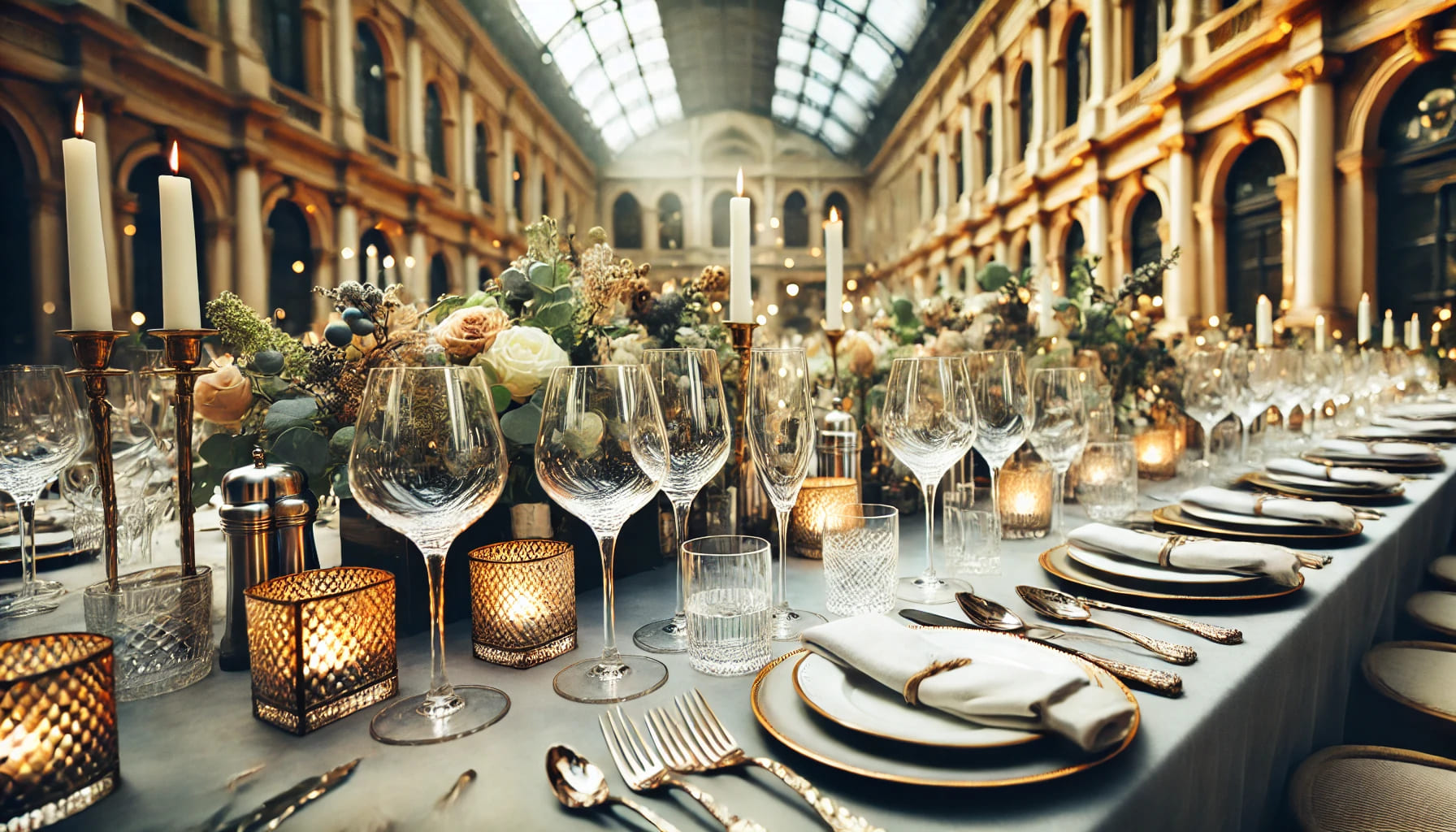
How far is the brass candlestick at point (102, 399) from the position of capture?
24.6 inches

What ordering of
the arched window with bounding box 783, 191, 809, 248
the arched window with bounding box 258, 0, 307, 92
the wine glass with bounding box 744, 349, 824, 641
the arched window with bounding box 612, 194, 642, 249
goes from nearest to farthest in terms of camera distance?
the wine glass with bounding box 744, 349, 824, 641, the arched window with bounding box 258, 0, 307, 92, the arched window with bounding box 612, 194, 642, 249, the arched window with bounding box 783, 191, 809, 248

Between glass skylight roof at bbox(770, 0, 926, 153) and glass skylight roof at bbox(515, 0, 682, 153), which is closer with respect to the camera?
glass skylight roof at bbox(515, 0, 682, 153)

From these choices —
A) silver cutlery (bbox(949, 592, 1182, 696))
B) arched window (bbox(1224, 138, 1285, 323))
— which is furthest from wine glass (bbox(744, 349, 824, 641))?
arched window (bbox(1224, 138, 1285, 323))

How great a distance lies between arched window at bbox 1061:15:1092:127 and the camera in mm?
8719

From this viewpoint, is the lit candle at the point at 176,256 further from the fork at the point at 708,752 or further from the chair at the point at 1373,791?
the chair at the point at 1373,791

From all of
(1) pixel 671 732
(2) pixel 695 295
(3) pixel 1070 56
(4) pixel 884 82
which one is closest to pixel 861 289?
(2) pixel 695 295

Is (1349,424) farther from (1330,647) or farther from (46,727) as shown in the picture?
(46,727)

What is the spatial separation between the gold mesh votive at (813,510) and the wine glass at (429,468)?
57 centimetres

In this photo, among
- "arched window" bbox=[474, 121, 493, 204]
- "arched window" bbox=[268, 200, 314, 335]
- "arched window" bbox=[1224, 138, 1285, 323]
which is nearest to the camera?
"arched window" bbox=[268, 200, 314, 335]

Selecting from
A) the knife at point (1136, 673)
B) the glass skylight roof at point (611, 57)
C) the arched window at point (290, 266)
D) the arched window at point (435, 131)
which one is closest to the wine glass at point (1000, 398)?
the knife at point (1136, 673)

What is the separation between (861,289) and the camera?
8.29 ft

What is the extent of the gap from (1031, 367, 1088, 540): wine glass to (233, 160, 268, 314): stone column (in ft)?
19.3

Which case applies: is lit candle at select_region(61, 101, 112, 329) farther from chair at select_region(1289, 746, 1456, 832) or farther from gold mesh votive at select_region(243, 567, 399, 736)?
chair at select_region(1289, 746, 1456, 832)

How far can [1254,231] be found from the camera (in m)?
6.73
